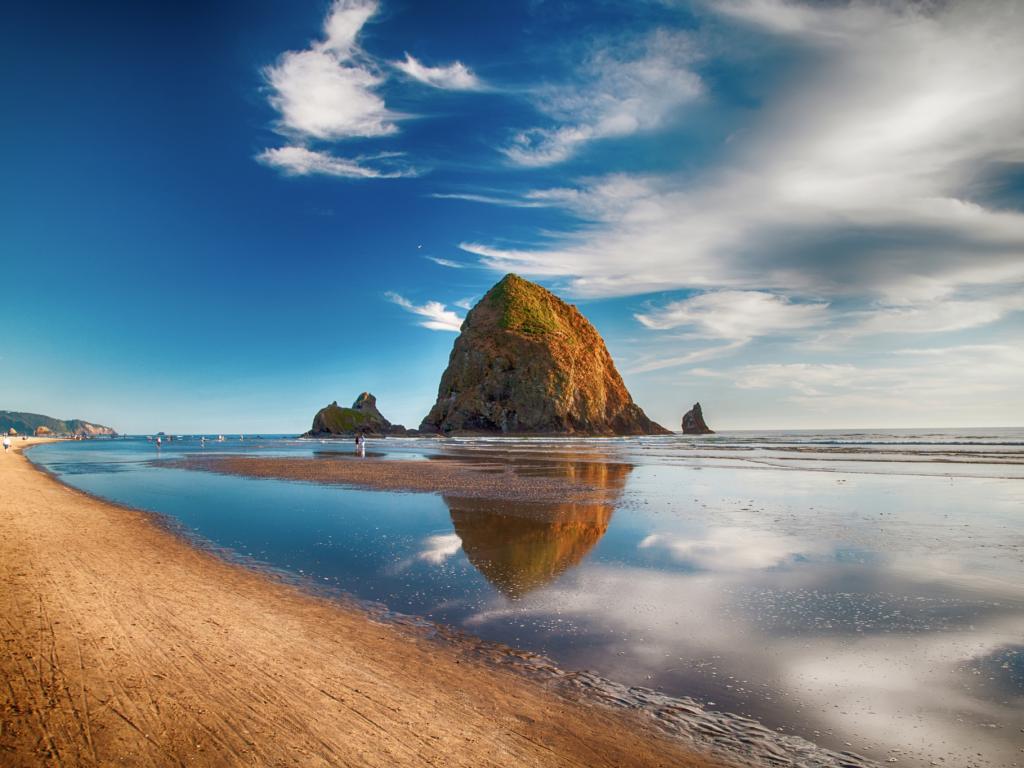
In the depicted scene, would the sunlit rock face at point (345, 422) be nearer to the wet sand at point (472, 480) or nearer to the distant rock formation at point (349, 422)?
the distant rock formation at point (349, 422)

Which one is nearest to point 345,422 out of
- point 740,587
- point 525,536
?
point 525,536

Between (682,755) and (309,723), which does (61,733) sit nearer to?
(309,723)

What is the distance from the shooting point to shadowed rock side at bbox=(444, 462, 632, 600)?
9203 mm

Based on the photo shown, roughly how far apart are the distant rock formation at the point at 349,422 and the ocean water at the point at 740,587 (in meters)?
110

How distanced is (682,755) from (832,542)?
9.48 meters

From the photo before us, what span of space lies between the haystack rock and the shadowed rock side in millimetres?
81448

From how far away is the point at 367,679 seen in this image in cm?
520

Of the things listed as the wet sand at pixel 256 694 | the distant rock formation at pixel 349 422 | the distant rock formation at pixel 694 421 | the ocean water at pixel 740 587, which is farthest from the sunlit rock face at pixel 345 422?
the wet sand at pixel 256 694

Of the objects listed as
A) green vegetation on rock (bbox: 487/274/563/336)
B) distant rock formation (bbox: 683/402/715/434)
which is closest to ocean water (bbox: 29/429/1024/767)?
green vegetation on rock (bbox: 487/274/563/336)

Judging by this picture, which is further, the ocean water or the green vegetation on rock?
the green vegetation on rock

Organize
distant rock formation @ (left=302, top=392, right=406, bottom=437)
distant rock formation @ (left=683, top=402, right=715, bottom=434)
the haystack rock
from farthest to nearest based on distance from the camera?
distant rock formation @ (left=683, top=402, right=715, bottom=434) < distant rock formation @ (left=302, top=392, right=406, bottom=437) < the haystack rock

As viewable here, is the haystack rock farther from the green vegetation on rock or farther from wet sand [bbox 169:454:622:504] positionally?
wet sand [bbox 169:454:622:504]

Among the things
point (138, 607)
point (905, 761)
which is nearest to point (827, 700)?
point (905, 761)

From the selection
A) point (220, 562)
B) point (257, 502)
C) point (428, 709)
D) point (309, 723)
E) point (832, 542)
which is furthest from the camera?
Answer: point (257, 502)
